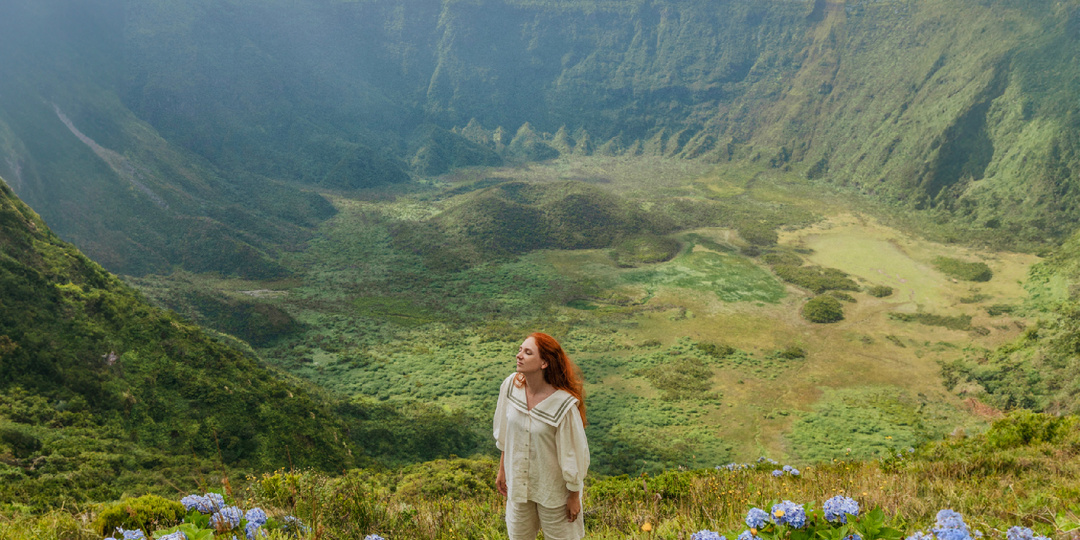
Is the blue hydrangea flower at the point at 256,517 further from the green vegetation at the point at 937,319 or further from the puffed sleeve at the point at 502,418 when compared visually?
the green vegetation at the point at 937,319

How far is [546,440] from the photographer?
3.71 m

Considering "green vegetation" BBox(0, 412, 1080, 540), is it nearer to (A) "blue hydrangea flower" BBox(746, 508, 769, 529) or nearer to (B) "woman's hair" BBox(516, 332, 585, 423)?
(A) "blue hydrangea flower" BBox(746, 508, 769, 529)

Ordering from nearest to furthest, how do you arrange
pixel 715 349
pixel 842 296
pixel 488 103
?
pixel 715 349, pixel 842 296, pixel 488 103

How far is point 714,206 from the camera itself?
63.6 metres

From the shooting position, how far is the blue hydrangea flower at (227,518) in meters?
3.57

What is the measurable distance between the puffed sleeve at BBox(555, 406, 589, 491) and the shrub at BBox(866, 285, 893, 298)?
4272cm

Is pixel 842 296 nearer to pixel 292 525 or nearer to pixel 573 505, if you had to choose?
pixel 573 505

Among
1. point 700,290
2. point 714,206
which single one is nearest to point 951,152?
point 714,206

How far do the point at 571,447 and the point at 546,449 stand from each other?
0.21 meters

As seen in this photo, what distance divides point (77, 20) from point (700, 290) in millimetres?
88075

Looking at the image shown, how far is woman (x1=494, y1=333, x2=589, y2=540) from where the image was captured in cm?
361

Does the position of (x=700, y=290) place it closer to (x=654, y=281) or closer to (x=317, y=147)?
(x=654, y=281)

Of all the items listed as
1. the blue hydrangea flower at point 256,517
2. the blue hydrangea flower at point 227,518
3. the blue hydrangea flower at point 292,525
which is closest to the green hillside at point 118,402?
the blue hydrangea flower at point 292,525

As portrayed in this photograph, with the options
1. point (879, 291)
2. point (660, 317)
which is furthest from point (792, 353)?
point (879, 291)
